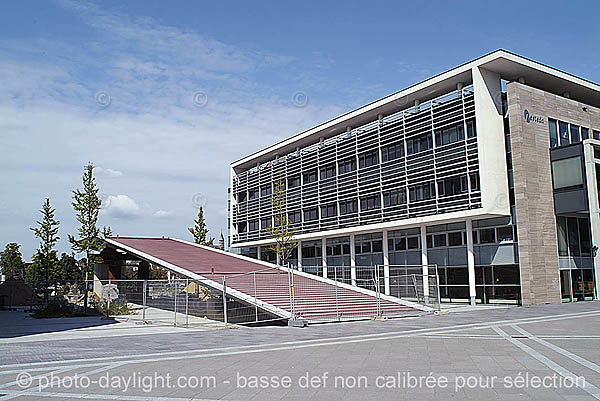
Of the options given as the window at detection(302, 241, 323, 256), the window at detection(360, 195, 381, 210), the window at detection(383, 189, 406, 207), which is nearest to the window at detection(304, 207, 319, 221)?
the window at detection(302, 241, 323, 256)

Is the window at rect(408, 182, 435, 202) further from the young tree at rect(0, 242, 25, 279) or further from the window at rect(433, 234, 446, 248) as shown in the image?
the young tree at rect(0, 242, 25, 279)

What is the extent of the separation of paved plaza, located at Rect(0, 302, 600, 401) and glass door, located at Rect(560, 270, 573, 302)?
1183 cm

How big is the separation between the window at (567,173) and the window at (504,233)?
4.29 metres

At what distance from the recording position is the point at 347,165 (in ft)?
130

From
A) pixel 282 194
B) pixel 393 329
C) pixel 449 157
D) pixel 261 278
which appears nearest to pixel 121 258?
pixel 282 194

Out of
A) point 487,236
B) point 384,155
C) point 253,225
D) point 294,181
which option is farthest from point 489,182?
point 253,225

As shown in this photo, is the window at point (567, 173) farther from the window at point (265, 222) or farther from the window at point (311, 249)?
the window at point (265, 222)

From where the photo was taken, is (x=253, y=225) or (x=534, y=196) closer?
(x=534, y=196)

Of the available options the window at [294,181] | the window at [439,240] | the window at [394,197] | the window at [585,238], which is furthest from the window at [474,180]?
the window at [294,181]

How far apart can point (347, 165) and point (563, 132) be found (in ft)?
48.0

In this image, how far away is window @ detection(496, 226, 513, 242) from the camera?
29.3 m

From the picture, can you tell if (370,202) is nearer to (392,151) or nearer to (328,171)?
(392,151)

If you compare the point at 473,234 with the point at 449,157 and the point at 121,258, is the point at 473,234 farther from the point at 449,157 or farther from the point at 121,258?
the point at 121,258

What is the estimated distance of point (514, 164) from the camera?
29391 millimetres
